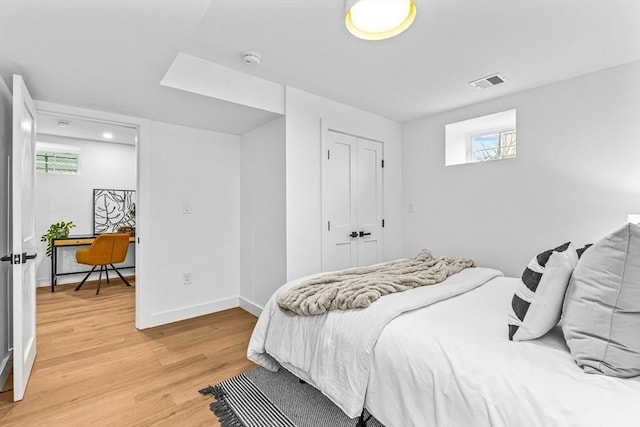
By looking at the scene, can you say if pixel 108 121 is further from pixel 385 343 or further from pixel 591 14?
pixel 591 14

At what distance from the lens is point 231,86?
263cm

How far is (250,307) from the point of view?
3.54m

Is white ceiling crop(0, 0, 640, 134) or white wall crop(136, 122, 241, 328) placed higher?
white ceiling crop(0, 0, 640, 134)

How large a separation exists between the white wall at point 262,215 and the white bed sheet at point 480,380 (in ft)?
5.58

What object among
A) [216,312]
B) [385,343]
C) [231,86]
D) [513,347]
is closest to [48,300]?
[216,312]

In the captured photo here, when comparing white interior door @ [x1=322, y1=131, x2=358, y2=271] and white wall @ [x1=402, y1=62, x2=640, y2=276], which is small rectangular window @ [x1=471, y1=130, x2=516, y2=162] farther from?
white interior door @ [x1=322, y1=131, x2=358, y2=271]

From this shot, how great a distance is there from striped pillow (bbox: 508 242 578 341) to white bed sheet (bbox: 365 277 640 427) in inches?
2.2

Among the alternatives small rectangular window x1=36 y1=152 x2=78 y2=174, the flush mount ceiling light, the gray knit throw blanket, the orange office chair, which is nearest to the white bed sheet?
the gray knit throw blanket

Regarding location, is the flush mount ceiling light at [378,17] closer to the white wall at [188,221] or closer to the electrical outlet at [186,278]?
the white wall at [188,221]

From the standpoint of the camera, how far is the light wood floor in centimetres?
179

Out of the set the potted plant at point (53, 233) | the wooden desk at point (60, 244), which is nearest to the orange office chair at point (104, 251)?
the wooden desk at point (60, 244)

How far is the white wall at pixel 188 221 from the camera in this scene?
3170 mm

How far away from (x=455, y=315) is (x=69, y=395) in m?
2.41

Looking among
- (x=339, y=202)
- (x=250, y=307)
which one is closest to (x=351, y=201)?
(x=339, y=202)
